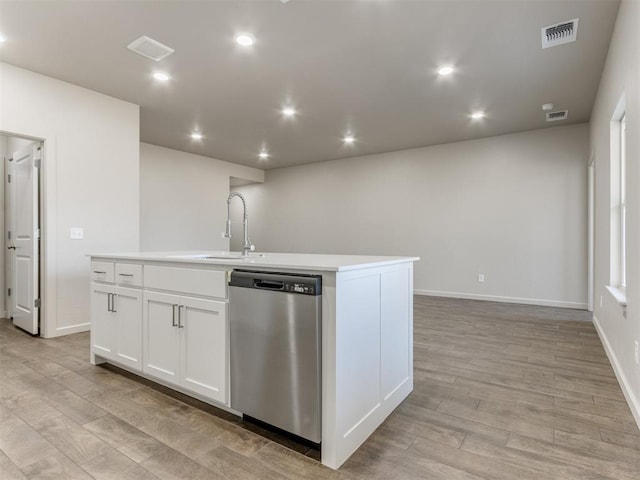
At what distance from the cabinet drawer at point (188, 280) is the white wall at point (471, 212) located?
16.7 ft

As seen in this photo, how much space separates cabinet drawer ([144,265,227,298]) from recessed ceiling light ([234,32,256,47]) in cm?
199

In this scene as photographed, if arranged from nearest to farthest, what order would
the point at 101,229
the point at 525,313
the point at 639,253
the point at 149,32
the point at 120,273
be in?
the point at 639,253
the point at 120,273
the point at 149,32
the point at 101,229
the point at 525,313

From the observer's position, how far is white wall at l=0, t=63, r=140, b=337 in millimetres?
3570

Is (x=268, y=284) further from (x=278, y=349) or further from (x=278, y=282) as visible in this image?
(x=278, y=349)

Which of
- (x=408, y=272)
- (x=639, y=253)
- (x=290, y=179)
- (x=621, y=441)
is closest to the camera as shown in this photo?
(x=621, y=441)

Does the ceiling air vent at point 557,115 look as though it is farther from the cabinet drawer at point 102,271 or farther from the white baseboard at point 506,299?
the cabinet drawer at point 102,271

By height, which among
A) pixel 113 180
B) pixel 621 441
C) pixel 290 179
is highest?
pixel 290 179

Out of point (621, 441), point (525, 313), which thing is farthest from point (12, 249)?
point (525, 313)

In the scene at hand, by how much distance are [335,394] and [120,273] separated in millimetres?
1908

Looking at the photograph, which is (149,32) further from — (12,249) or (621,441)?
(621,441)

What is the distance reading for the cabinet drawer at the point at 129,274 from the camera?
8.13ft

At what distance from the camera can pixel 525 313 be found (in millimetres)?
4887

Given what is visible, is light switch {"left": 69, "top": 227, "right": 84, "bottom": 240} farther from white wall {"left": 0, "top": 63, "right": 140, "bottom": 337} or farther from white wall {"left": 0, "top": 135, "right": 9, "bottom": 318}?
white wall {"left": 0, "top": 135, "right": 9, "bottom": 318}

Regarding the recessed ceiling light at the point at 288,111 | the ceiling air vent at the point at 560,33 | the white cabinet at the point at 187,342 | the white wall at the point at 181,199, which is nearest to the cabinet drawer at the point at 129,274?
the white cabinet at the point at 187,342
